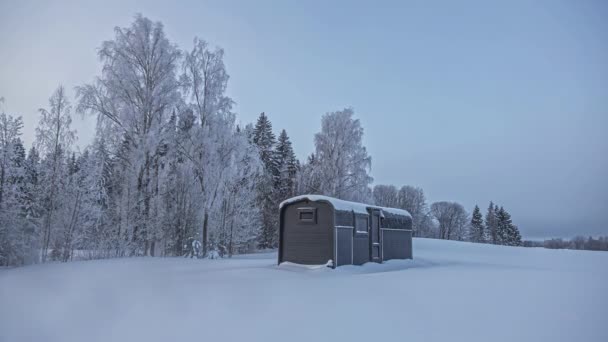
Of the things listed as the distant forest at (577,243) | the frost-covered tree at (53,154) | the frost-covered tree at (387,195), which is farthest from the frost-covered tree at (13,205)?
the distant forest at (577,243)

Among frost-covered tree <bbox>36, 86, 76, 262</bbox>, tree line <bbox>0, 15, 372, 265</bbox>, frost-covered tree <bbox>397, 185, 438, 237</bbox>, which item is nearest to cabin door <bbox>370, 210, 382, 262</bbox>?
tree line <bbox>0, 15, 372, 265</bbox>

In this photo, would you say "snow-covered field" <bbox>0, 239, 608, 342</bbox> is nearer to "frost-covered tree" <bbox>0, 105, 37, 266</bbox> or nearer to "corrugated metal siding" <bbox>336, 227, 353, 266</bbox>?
"corrugated metal siding" <bbox>336, 227, 353, 266</bbox>

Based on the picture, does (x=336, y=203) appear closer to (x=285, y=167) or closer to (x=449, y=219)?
(x=285, y=167)

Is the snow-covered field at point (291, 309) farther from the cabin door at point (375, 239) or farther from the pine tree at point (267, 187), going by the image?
the pine tree at point (267, 187)

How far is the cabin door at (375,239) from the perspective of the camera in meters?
16.2

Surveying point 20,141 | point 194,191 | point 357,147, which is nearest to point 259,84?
point 194,191

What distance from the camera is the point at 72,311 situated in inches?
251

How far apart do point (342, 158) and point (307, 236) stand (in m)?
15.2

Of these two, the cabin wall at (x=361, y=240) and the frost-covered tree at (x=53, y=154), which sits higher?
the frost-covered tree at (x=53, y=154)

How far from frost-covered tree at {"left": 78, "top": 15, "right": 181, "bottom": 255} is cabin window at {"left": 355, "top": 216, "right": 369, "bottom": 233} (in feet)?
31.2

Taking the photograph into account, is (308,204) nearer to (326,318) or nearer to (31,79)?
(326,318)

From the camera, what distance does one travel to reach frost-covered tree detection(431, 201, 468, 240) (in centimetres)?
6247

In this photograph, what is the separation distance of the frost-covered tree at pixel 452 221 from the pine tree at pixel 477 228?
238cm

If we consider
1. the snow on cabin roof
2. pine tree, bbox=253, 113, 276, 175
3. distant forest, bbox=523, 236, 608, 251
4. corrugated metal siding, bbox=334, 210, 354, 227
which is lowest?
distant forest, bbox=523, 236, 608, 251
